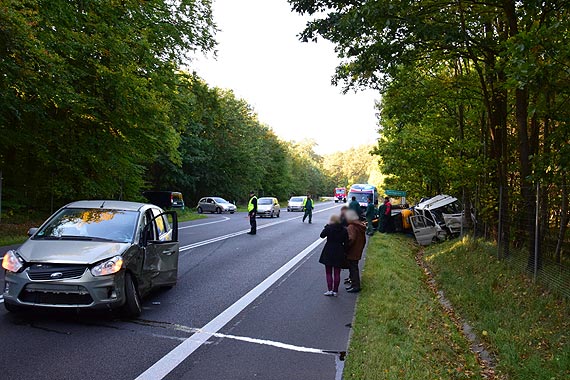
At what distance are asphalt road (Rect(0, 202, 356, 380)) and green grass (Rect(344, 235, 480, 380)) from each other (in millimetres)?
264

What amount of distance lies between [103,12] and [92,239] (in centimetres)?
1282

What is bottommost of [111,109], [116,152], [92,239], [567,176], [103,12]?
[92,239]

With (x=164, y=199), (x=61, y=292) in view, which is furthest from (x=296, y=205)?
(x=61, y=292)

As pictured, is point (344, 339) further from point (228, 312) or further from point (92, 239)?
point (92, 239)

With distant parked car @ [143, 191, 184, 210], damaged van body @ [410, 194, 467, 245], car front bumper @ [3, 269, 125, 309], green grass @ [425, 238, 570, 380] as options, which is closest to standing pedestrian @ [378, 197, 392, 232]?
damaged van body @ [410, 194, 467, 245]

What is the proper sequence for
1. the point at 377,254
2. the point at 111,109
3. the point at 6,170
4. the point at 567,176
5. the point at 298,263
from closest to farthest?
1. the point at 567,176
2. the point at 298,263
3. the point at 377,254
4. the point at 111,109
5. the point at 6,170

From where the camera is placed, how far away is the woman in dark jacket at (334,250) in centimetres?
856

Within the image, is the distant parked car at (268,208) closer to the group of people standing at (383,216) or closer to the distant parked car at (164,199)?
the distant parked car at (164,199)

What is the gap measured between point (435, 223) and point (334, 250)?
37.0ft

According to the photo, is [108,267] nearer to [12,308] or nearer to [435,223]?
[12,308]

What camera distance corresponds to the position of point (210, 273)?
34.5 ft

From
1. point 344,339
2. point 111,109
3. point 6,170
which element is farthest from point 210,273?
point 6,170

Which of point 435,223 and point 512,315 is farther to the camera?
point 435,223

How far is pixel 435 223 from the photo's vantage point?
18734 mm
